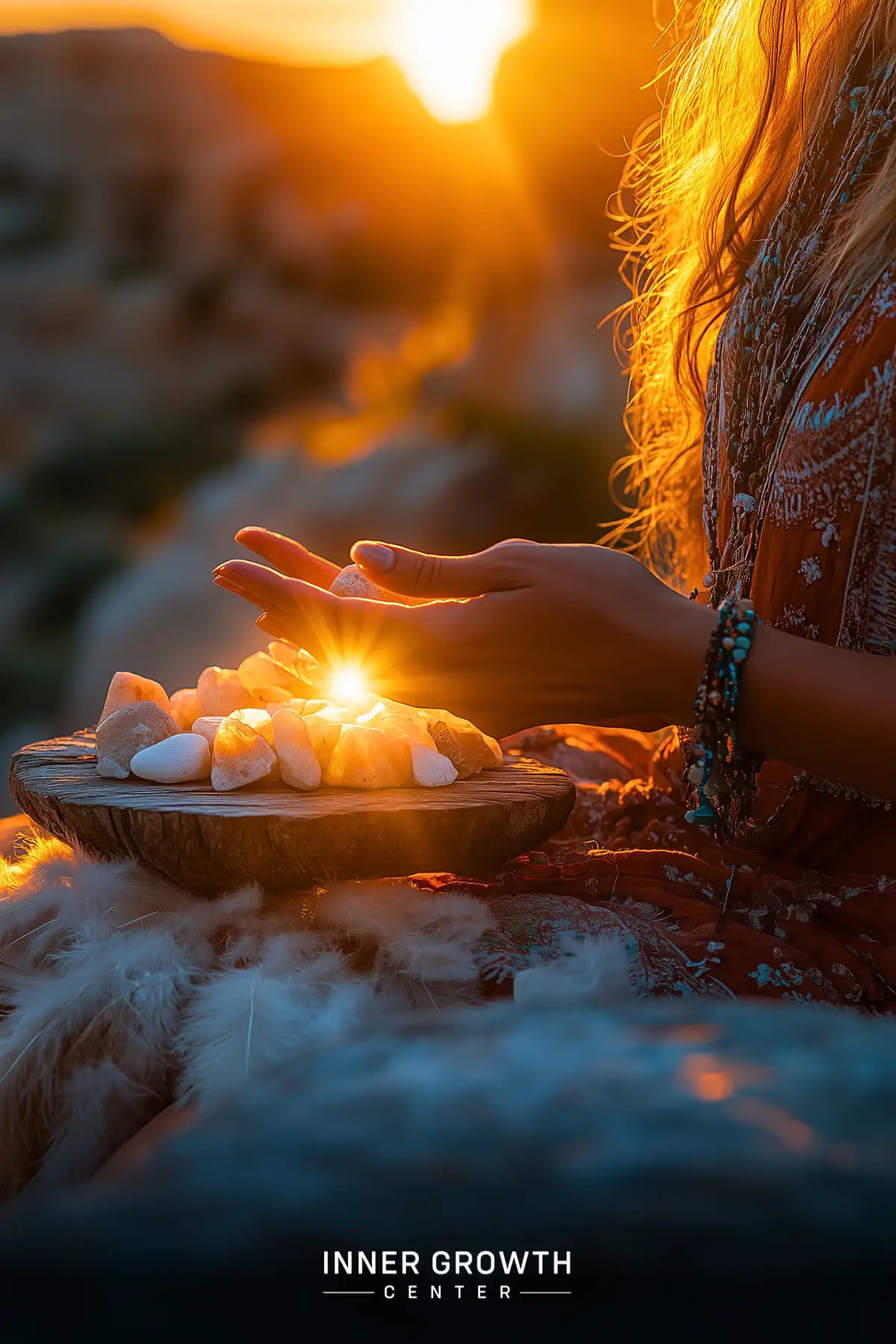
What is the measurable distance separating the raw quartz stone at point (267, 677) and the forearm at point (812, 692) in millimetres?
433

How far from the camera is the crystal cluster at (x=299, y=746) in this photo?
801mm

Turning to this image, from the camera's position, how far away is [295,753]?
2.64 ft

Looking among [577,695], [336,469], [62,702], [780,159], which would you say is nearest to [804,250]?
[780,159]

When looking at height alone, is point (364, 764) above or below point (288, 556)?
below

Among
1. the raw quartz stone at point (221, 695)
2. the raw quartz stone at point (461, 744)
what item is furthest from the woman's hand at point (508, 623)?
the raw quartz stone at point (221, 695)

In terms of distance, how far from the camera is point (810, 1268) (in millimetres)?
267

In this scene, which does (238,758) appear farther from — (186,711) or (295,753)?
(186,711)

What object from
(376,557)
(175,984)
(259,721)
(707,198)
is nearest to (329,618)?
(376,557)

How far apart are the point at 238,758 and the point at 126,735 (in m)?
0.12

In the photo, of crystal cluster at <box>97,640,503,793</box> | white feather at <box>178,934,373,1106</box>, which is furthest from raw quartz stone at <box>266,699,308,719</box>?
white feather at <box>178,934,373,1106</box>

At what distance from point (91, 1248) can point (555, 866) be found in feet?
1.96

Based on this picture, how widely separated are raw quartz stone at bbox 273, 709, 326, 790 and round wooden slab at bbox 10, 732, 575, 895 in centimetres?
1

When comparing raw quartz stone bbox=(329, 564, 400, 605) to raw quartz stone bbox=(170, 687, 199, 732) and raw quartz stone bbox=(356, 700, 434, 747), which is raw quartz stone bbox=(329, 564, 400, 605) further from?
raw quartz stone bbox=(170, 687, 199, 732)

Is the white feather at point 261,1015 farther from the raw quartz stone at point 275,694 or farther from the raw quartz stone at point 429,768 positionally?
the raw quartz stone at point 275,694
